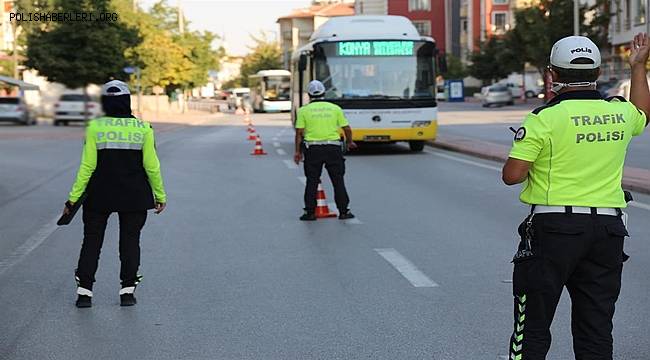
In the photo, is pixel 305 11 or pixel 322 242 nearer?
pixel 322 242

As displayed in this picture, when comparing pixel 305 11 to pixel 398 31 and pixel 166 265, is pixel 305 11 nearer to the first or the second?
pixel 398 31

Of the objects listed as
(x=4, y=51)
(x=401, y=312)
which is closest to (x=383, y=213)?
(x=401, y=312)

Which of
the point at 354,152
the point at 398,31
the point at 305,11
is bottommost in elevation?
the point at 354,152

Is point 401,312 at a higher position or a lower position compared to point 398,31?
lower

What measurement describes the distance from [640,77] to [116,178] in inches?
161

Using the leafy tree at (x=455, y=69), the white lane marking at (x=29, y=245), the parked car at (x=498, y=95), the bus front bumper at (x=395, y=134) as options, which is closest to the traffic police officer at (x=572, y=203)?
the white lane marking at (x=29, y=245)

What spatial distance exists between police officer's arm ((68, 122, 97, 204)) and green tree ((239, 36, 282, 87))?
121159 mm

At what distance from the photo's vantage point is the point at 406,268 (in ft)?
30.4

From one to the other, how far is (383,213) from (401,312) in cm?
618

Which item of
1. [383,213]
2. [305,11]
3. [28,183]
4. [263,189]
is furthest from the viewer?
[305,11]

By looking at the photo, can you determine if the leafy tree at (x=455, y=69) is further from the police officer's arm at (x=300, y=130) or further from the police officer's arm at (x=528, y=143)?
the police officer's arm at (x=528, y=143)

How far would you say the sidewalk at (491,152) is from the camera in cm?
1580

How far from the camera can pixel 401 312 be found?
24.2 feet

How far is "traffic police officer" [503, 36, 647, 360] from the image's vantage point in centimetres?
444
